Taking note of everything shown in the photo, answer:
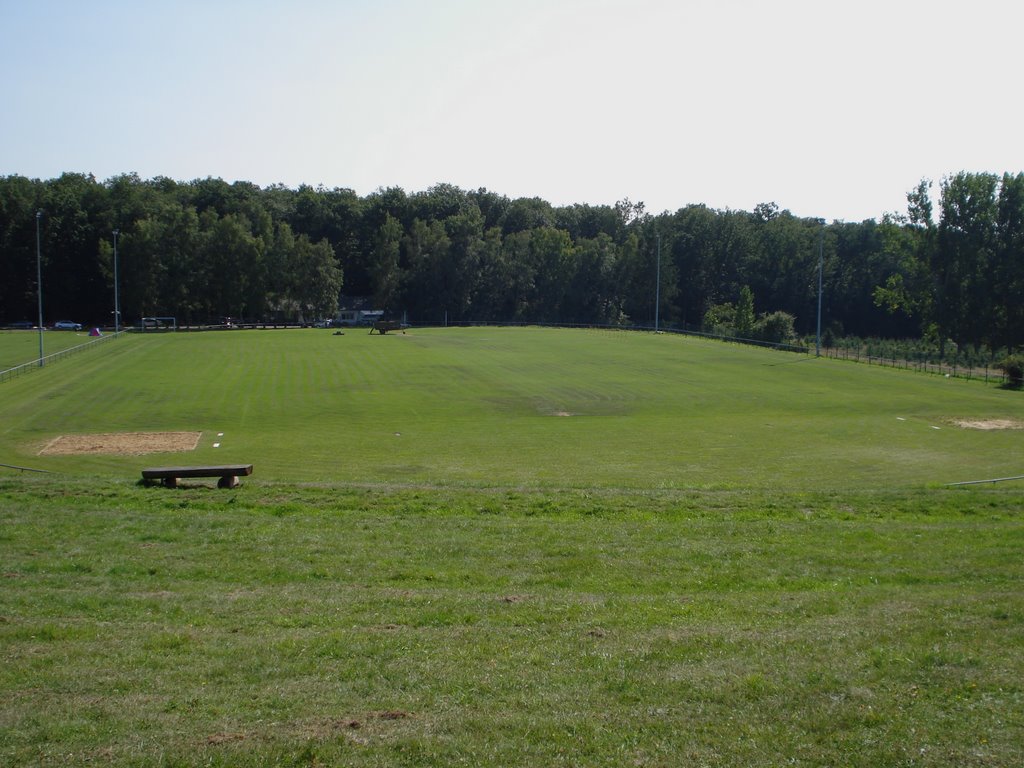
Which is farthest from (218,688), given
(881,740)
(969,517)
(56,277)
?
(56,277)

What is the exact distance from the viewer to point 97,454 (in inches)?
1265

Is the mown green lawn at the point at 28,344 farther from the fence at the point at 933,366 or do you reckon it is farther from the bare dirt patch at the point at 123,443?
the fence at the point at 933,366

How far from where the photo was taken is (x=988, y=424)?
135 feet

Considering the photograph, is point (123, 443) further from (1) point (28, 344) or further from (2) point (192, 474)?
(1) point (28, 344)

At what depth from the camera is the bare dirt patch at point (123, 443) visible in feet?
107

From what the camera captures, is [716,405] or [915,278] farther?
[915,278]

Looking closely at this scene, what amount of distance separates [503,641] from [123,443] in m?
30.1

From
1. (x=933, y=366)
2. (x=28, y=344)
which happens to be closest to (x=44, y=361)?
(x=28, y=344)

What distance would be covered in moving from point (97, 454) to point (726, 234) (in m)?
115

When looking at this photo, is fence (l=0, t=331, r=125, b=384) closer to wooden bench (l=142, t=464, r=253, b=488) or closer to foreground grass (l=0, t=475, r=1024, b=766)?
wooden bench (l=142, t=464, r=253, b=488)

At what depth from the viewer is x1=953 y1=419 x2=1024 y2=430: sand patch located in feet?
132

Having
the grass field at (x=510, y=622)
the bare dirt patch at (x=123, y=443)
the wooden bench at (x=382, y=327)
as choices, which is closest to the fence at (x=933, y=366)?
the grass field at (x=510, y=622)

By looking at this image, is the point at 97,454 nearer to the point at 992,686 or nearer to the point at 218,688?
the point at 218,688

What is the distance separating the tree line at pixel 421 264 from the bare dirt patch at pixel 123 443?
7444 cm
